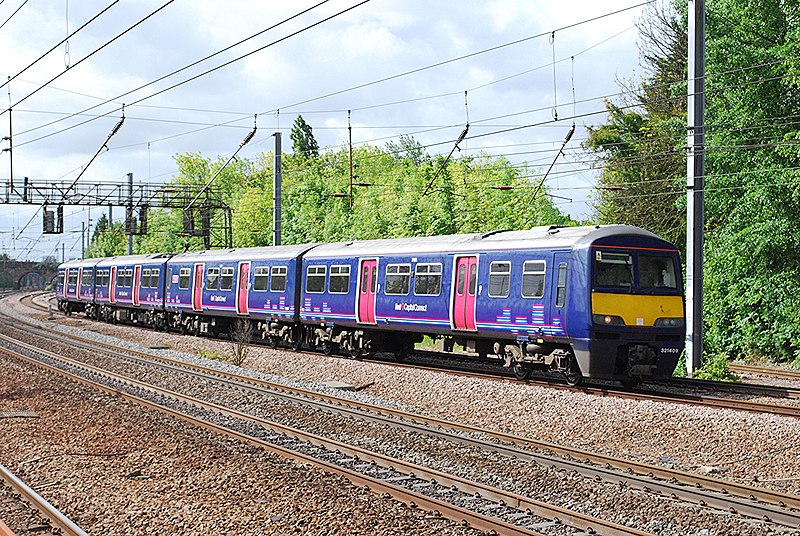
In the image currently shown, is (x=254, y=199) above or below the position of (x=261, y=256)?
above

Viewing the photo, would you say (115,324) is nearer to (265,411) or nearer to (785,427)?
(265,411)

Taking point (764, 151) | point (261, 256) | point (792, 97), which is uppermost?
point (792, 97)

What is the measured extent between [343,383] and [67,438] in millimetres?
7203

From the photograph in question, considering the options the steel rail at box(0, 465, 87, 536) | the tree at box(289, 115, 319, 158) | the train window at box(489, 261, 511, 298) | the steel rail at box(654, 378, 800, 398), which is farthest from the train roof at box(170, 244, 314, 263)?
the tree at box(289, 115, 319, 158)

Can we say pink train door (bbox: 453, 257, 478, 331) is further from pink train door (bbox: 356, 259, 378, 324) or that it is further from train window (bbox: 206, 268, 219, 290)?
train window (bbox: 206, 268, 219, 290)

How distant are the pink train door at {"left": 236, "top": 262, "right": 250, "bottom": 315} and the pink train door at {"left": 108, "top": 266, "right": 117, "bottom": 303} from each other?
15.6m

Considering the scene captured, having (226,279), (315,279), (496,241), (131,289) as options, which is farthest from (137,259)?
(496,241)

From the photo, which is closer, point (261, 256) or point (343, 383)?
point (343, 383)

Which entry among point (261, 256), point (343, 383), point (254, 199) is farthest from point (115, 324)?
point (343, 383)

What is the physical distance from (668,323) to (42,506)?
1159cm

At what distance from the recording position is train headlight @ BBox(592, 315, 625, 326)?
53.8 feet

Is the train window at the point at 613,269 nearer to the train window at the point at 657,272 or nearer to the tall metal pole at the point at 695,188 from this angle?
the train window at the point at 657,272

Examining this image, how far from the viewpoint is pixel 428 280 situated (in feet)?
68.5

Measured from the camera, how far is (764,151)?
965 inches
